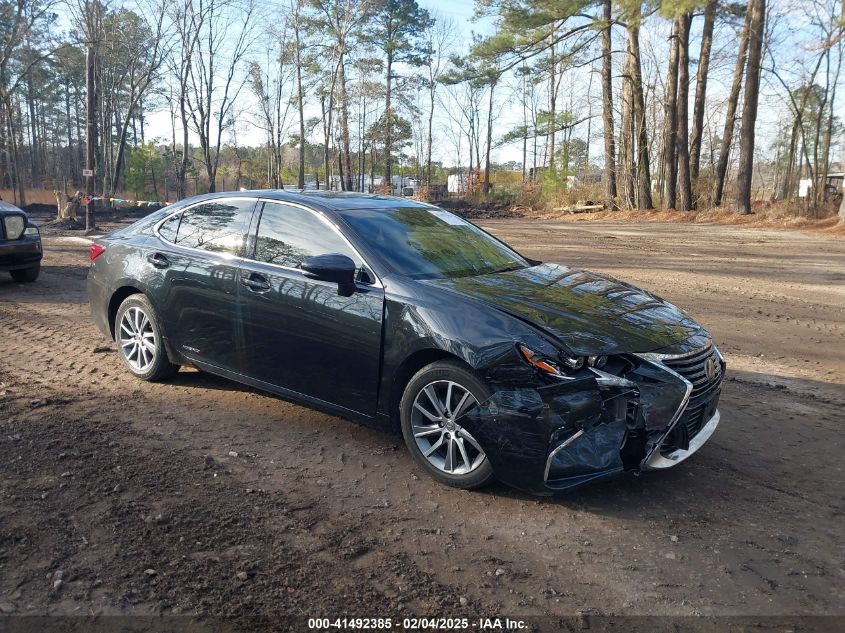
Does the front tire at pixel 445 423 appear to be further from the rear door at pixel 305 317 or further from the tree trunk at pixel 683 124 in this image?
the tree trunk at pixel 683 124

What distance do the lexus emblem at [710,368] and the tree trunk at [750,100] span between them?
24.6 meters

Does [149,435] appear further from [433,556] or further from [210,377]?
[433,556]

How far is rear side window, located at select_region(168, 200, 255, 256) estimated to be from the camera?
4.96 metres

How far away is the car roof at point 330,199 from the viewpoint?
4789mm

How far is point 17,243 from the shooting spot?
9.81m

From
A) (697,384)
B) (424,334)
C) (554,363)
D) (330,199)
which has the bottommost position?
(697,384)

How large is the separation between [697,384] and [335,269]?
2.22m

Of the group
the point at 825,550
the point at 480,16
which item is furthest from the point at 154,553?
the point at 480,16

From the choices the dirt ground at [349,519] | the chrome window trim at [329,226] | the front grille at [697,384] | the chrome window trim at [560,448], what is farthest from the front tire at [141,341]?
the front grille at [697,384]

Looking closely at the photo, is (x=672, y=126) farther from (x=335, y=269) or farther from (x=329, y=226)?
(x=335, y=269)

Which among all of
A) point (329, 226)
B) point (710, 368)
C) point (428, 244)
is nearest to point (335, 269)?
point (329, 226)

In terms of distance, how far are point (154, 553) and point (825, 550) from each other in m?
3.18

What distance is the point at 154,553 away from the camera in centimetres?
304

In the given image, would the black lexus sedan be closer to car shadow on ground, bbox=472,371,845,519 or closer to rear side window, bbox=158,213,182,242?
rear side window, bbox=158,213,182,242
